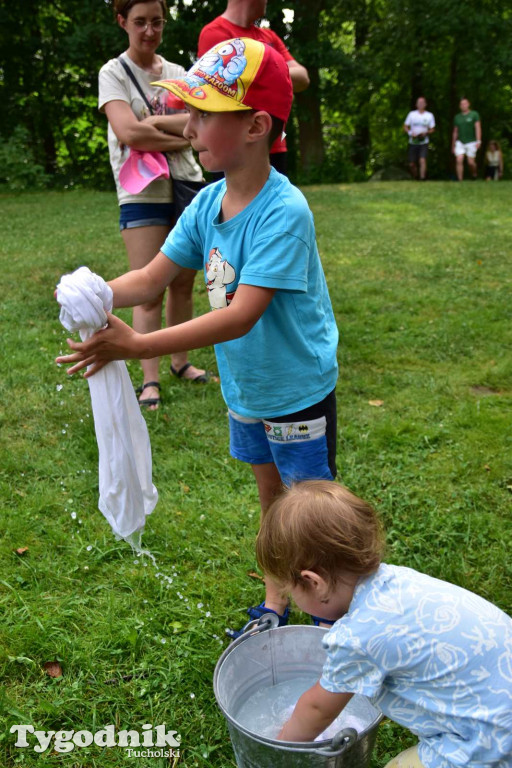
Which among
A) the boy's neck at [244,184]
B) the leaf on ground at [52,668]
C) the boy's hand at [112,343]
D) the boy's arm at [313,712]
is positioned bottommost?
the leaf on ground at [52,668]

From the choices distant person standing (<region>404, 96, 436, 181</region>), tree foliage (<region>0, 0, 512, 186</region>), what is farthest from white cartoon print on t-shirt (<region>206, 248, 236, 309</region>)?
distant person standing (<region>404, 96, 436, 181</region>)

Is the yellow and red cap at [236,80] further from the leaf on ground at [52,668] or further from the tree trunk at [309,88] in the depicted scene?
the tree trunk at [309,88]

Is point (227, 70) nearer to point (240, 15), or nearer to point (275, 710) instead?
point (240, 15)

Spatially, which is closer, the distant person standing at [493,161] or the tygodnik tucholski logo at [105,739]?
the tygodnik tucholski logo at [105,739]

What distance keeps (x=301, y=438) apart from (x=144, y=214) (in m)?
2.12

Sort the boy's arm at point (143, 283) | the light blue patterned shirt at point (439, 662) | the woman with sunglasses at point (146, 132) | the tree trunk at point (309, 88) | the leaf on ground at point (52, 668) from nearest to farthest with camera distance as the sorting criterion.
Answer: the light blue patterned shirt at point (439, 662) → the boy's arm at point (143, 283) → the leaf on ground at point (52, 668) → the woman with sunglasses at point (146, 132) → the tree trunk at point (309, 88)

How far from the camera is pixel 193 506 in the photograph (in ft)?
10.1

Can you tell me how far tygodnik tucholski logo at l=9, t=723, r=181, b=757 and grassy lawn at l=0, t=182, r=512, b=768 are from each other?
2 centimetres

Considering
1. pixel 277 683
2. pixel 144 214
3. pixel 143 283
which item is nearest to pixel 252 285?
pixel 143 283

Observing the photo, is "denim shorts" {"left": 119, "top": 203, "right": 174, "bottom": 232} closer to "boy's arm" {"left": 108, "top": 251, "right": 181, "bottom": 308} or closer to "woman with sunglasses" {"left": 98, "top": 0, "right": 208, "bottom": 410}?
"woman with sunglasses" {"left": 98, "top": 0, "right": 208, "bottom": 410}

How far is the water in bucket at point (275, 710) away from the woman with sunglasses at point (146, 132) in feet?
6.85

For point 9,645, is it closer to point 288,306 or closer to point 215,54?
point 288,306

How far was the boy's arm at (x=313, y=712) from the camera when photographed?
1.57 metres

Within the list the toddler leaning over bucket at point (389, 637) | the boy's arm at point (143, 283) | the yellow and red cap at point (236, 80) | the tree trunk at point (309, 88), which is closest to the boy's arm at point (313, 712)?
the toddler leaning over bucket at point (389, 637)
